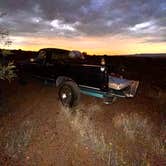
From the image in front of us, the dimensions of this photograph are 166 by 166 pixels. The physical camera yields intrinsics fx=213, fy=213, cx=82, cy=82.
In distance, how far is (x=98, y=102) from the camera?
8.77 meters

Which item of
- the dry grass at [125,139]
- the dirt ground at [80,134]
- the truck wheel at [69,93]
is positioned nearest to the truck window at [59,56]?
the truck wheel at [69,93]

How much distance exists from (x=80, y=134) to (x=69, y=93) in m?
2.40

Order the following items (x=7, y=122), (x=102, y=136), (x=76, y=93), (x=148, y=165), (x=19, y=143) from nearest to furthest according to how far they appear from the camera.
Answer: (x=148, y=165), (x=19, y=143), (x=102, y=136), (x=7, y=122), (x=76, y=93)

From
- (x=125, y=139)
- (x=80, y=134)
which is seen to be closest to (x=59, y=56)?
(x=80, y=134)

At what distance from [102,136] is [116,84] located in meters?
2.13

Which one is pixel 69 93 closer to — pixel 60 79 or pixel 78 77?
pixel 78 77

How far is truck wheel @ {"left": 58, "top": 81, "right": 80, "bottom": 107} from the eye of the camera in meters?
7.36

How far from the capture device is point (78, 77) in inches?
286

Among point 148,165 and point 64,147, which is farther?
point 64,147

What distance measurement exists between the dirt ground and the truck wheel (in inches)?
11.4

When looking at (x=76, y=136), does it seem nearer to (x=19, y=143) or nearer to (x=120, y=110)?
(x=19, y=143)

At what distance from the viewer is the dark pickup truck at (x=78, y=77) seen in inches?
266

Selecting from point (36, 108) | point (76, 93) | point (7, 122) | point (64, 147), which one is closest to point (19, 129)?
point (7, 122)

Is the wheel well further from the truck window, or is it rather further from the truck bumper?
the truck window
